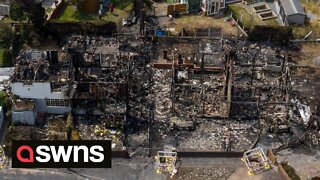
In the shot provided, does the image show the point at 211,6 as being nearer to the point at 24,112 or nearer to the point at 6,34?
the point at 6,34

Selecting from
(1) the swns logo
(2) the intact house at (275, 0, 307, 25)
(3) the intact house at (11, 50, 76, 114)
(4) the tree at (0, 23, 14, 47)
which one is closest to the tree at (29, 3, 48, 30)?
(4) the tree at (0, 23, 14, 47)

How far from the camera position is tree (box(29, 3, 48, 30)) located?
66.2m

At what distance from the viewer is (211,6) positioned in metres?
73.5

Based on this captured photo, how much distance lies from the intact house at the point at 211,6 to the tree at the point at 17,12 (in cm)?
2203

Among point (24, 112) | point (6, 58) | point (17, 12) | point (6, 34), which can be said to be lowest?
point (24, 112)

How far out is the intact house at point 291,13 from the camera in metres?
71.4

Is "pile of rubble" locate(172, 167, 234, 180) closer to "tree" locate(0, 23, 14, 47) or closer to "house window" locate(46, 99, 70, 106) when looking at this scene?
"house window" locate(46, 99, 70, 106)

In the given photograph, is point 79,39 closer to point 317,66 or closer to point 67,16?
point 67,16

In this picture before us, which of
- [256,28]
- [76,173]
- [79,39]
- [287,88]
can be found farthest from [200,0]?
[76,173]

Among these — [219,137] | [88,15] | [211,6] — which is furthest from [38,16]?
[219,137]

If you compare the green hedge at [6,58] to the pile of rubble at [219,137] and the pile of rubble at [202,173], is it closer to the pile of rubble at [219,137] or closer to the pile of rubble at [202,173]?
the pile of rubble at [219,137]

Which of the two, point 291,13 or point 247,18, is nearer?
point 291,13

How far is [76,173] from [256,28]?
2978 centimetres

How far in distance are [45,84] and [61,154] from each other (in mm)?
9153
